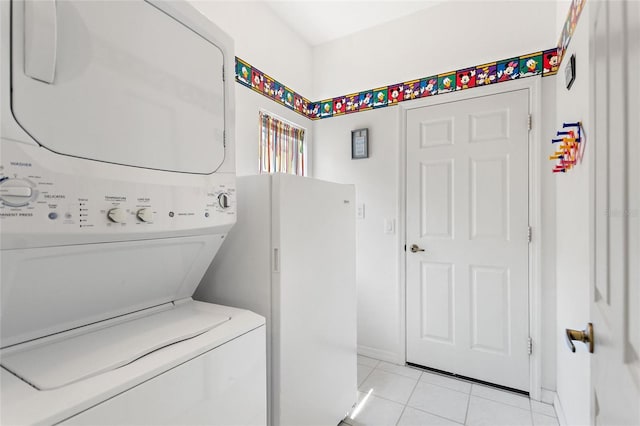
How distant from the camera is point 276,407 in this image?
1.32 meters

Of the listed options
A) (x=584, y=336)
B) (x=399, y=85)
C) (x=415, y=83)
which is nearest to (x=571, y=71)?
(x=415, y=83)

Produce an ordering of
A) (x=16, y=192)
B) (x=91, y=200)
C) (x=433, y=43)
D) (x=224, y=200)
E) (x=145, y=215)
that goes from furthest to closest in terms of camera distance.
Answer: (x=433, y=43) → (x=224, y=200) → (x=145, y=215) → (x=91, y=200) → (x=16, y=192)

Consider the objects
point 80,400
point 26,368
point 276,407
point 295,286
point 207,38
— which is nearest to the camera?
point 80,400

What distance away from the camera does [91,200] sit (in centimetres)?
76

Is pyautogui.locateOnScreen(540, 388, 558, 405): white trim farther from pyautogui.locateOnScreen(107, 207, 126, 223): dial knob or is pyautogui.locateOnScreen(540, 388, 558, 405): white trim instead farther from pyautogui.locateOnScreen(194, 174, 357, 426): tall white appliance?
pyautogui.locateOnScreen(107, 207, 126, 223): dial knob

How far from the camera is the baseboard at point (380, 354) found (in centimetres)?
256

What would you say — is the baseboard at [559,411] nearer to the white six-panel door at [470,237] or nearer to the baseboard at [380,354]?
the white six-panel door at [470,237]

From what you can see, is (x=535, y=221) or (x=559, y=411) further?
(x=535, y=221)

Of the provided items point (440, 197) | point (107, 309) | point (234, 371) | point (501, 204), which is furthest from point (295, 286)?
point (501, 204)

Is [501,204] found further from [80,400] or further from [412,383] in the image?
[80,400]

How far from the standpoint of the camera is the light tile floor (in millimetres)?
1886

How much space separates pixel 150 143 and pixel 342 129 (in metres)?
2.08

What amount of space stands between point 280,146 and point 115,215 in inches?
73.0

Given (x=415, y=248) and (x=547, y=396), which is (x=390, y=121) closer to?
(x=415, y=248)
